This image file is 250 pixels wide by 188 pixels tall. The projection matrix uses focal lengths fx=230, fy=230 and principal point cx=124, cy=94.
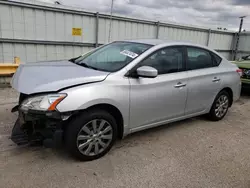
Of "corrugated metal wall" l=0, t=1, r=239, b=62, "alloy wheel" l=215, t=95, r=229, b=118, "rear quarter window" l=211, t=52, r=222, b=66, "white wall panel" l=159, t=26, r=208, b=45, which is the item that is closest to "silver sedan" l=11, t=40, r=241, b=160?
"rear quarter window" l=211, t=52, r=222, b=66

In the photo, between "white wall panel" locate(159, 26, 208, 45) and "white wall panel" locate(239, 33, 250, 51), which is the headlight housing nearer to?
"white wall panel" locate(159, 26, 208, 45)

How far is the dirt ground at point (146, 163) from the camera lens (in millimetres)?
2682

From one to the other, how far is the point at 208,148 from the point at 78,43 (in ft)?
18.0

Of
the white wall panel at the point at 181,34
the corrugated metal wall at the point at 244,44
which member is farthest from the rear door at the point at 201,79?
the corrugated metal wall at the point at 244,44

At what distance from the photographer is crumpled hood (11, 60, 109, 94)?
2.72 metres

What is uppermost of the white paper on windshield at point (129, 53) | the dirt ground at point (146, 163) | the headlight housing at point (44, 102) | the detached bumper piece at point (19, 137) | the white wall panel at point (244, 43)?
the white wall panel at point (244, 43)

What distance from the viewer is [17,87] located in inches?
113

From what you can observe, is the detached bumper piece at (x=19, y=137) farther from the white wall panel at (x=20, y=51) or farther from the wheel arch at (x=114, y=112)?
the white wall panel at (x=20, y=51)

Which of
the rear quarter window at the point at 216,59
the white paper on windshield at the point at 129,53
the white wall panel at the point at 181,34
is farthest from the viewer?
the white wall panel at the point at 181,34

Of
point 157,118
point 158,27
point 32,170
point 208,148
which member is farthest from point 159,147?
point 158,27

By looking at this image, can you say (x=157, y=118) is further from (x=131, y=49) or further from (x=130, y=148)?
(x=131, y=49)

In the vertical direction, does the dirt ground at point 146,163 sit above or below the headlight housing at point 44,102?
below

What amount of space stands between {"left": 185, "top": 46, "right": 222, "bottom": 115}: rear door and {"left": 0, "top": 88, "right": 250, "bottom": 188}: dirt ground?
21.6 inches

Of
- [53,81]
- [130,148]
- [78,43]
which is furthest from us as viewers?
[78,43]
